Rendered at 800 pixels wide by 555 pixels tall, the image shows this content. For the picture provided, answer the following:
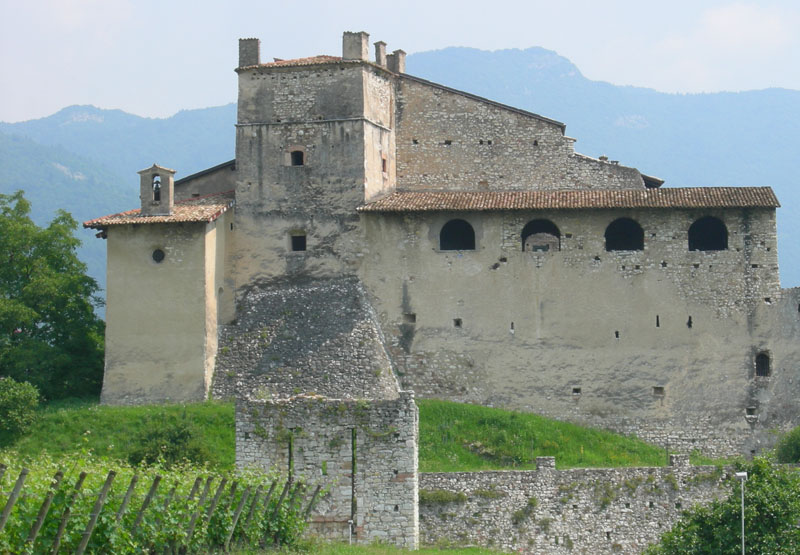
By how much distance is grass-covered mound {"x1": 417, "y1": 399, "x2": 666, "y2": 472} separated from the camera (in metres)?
47.9

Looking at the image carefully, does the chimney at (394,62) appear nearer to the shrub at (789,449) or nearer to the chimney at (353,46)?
the chimney at (353,46)

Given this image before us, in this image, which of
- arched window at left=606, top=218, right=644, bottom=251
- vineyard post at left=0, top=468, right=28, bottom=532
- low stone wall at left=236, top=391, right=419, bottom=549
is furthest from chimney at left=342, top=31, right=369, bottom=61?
vineyard post at left=0, top=468, right=28, bottom=532

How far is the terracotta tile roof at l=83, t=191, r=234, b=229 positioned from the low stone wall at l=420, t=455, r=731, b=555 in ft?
49.1

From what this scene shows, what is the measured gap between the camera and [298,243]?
2146 inches

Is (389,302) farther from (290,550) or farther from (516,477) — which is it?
(290,550)

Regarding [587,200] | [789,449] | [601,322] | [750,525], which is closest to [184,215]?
[587,200]

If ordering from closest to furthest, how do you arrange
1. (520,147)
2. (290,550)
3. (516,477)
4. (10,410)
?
(290,550) → (516,477) → (10,410) → (520,147)

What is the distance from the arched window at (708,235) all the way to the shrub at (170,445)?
1873 centimetres

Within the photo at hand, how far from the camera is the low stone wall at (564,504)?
136 feet

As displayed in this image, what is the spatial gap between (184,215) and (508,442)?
13211 mm

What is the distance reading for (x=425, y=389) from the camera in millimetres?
53000

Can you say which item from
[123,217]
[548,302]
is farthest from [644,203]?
[123,217]

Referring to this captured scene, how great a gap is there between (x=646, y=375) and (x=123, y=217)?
59.6 ft

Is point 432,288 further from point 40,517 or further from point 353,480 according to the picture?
point 40,517
